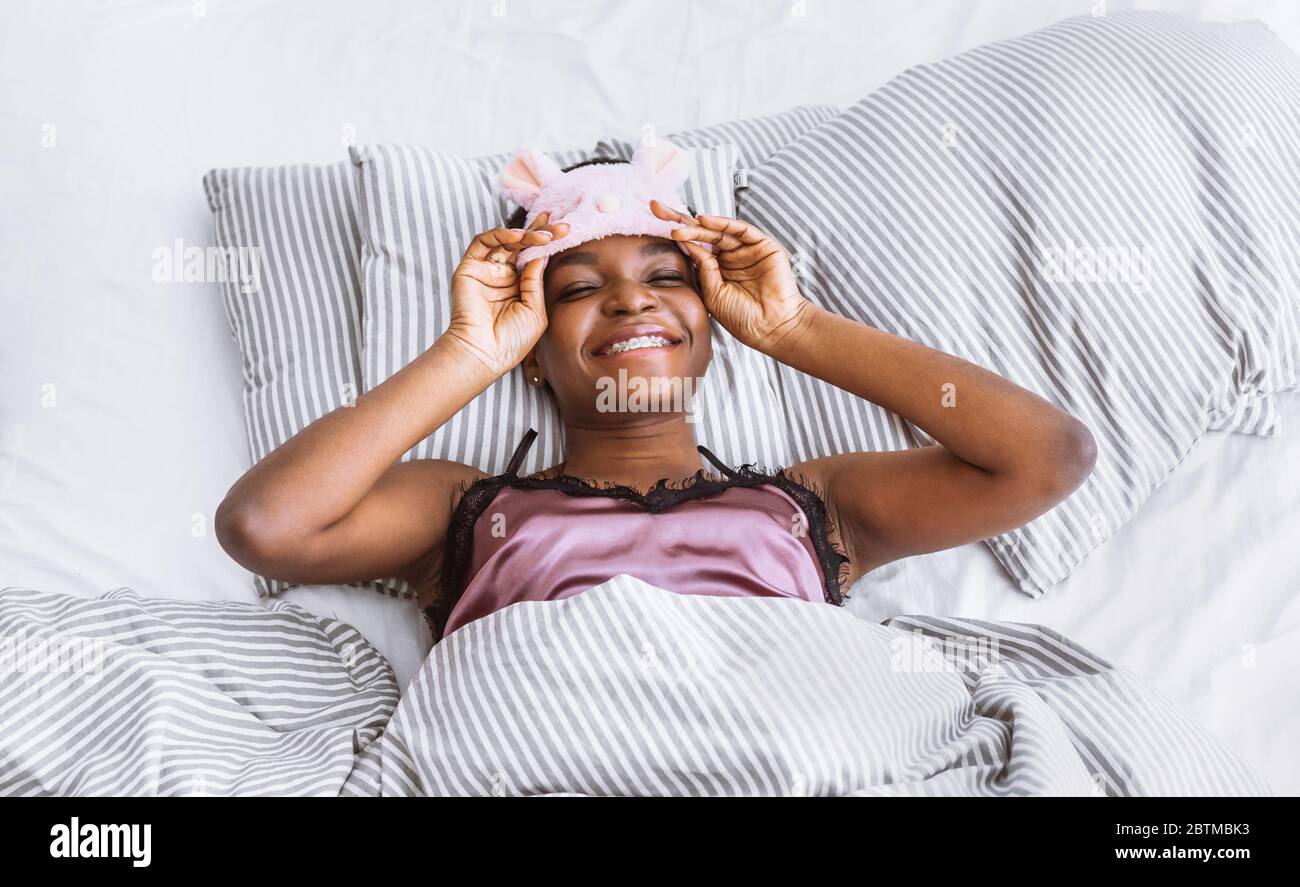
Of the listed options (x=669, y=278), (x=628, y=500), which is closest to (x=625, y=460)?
(x=628, y=500)

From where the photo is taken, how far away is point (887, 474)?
1.27 m

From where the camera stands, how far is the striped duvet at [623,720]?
0.92 metres

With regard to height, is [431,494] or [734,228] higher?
[734,228]

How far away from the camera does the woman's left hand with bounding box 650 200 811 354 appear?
4.32ft

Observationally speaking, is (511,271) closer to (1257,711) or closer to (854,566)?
(854,566)

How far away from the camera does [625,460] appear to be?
4.31ft

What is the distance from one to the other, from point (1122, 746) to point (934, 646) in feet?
0.91

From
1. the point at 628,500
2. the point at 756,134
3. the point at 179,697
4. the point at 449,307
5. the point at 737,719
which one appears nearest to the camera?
the point at 737,719

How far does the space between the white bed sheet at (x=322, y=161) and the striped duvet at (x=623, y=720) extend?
220mm

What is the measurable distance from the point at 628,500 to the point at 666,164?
39 cm

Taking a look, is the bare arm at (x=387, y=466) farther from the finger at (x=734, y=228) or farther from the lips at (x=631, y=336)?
the finger at (x=734, y=228)

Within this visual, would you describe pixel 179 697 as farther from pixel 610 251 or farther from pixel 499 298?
pixel 610 251

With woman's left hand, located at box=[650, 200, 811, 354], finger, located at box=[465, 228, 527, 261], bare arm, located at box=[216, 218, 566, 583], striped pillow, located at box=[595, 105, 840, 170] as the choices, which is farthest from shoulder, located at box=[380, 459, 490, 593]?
striped pillow, located at box=[595, 105, 840, 170]

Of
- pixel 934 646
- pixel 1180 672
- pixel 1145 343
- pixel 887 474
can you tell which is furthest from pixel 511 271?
pixel 1180 672
